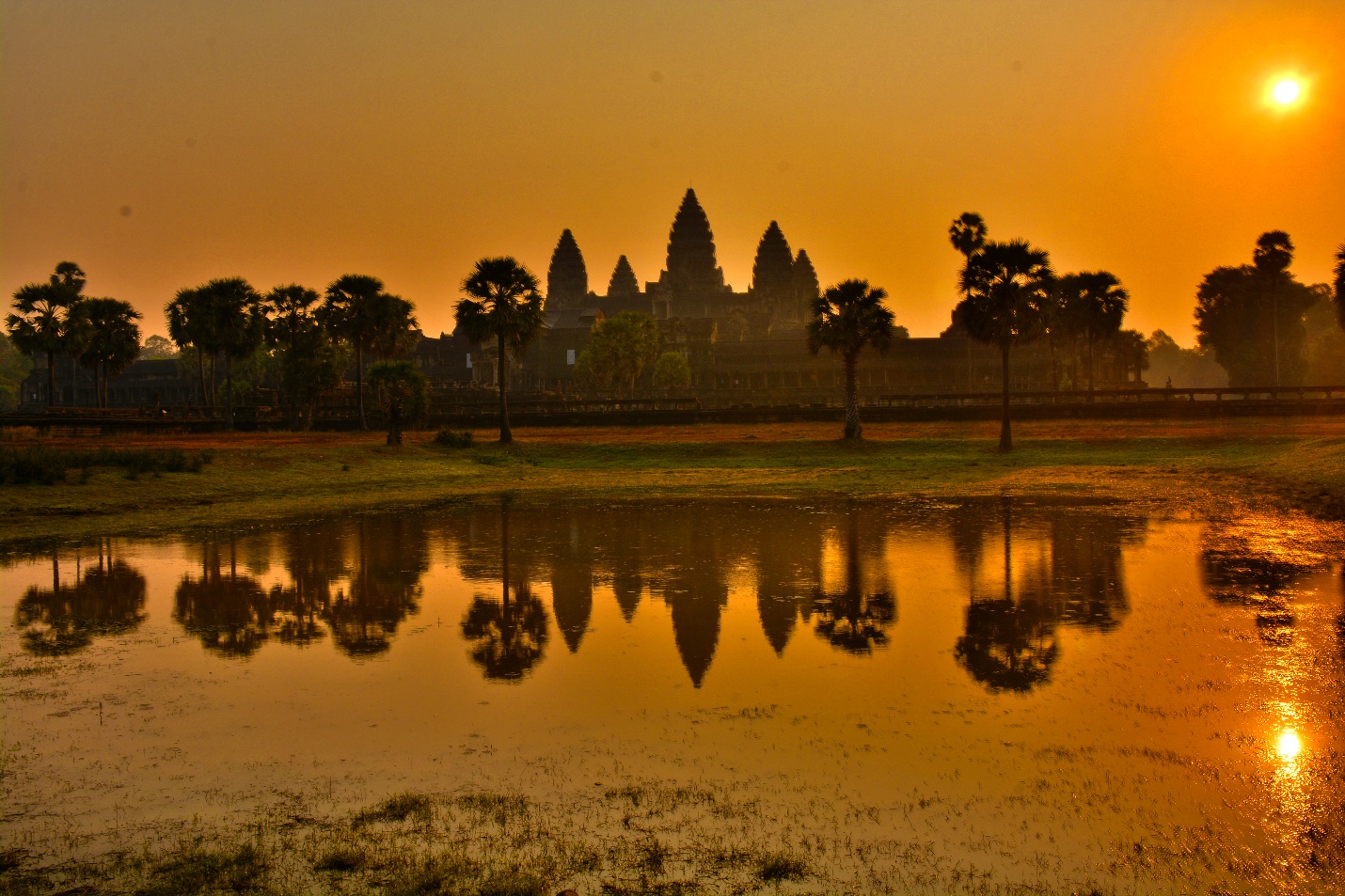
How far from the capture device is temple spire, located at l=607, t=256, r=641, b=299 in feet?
526

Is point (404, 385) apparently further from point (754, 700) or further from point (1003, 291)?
point (754, 700)

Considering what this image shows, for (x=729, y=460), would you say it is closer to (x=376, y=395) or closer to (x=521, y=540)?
(x=521, y=540)

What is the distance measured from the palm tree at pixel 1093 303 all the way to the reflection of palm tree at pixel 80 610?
57960 mm

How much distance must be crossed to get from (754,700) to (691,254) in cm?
14863

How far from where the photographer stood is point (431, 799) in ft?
21.3

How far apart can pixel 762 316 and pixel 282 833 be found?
142 meters

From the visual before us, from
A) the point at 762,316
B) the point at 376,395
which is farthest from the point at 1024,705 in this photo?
the point at 762,316

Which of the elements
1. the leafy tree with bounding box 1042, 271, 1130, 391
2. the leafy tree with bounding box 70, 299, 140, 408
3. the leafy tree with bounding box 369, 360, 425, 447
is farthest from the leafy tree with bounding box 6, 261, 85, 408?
the leafy tree with bounding box 1042, 271, 1130, 391

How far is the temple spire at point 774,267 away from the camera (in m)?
154

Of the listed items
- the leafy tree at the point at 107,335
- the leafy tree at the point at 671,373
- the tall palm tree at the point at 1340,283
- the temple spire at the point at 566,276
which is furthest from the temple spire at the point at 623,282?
the tall palm tree at the point at 1340,283

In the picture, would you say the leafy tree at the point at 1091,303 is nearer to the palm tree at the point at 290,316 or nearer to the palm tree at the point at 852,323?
the palm tree at the point at 852,323

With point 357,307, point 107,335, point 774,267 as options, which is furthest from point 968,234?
point 774,267

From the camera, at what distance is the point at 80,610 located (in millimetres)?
12406

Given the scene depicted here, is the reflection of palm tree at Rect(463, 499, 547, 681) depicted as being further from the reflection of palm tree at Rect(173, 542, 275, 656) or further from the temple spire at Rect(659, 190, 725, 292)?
the temple spire at Rect(659, 190, 725, 292)
